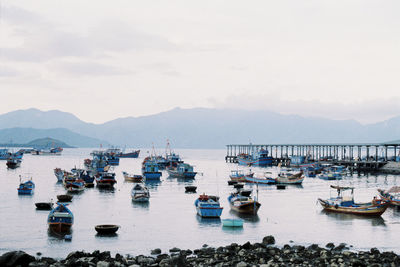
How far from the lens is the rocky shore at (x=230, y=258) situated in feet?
88.9

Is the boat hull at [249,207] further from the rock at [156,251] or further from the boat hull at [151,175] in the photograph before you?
the boat hull at [151,175]

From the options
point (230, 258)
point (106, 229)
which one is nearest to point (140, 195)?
point (106, 229)

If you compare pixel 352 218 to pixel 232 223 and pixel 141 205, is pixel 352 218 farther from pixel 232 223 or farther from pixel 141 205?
pixel 141 205

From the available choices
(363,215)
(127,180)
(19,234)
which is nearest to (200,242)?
(19,234)

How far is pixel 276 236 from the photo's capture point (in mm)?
39469

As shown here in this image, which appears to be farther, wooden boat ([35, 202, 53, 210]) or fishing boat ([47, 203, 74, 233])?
wooden boat ([35, 202, 53, 210])

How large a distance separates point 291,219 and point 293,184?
1729 inches

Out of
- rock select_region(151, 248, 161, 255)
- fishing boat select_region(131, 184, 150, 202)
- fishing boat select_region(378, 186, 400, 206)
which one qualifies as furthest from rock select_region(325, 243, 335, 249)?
fishing boat select_region(131, 184, 150, 202)

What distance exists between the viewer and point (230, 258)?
94.9ft

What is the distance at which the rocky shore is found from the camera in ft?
88.9

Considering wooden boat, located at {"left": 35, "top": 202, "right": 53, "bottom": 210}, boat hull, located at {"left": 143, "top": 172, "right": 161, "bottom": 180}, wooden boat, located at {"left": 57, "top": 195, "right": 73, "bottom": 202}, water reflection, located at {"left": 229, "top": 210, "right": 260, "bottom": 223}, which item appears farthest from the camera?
boat hull, located at {"left": 143, "top": 172, "right": 161, "bottom": 180}

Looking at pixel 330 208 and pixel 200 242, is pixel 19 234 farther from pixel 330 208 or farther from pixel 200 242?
pixel 330 208

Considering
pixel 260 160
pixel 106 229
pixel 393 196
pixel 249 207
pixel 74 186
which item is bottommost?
pixel 106 229

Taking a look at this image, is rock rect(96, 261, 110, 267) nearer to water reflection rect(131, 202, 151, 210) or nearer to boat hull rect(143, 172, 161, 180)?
water reflection rect(131, 202, 151, 210)
